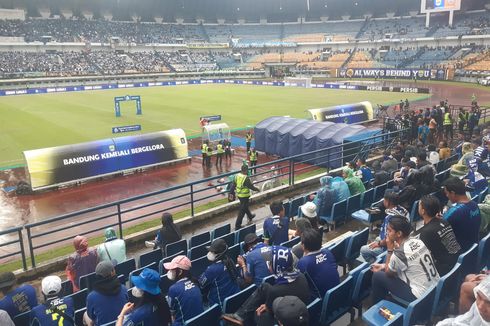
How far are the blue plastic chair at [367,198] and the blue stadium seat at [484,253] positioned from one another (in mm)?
4216

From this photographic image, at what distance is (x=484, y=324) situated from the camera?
3385 millimetres

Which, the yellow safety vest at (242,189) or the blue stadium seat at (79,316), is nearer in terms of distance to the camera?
the blue stadium seat at (79,316)

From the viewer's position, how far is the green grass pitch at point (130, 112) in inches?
1167

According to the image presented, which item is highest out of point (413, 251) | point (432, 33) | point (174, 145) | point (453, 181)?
point (432, 33)

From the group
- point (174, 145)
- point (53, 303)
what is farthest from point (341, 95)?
point (53, 303)

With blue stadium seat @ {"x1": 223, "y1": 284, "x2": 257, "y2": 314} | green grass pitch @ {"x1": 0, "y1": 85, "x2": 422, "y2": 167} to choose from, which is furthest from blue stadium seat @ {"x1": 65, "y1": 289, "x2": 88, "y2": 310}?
green grass pitch @ {"x1": 0, "y1": 85, "x2": 422, "y2": 167}

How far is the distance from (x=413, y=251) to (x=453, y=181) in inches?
87.5

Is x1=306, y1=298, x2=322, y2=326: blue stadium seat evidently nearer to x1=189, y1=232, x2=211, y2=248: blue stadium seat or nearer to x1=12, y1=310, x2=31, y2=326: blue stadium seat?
x1=12, y1=310, x2=31, y2=326: blue stadium seat

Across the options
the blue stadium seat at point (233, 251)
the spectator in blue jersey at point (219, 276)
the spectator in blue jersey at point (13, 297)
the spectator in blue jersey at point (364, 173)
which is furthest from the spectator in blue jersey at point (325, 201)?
the spectator in blue jersey at point (13, 297)

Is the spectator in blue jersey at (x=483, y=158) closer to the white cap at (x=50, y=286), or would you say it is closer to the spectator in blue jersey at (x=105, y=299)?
the spectator in blue jersey at (x=105, y=299)

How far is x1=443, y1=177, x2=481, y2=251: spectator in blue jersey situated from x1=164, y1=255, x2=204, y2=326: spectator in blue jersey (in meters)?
4.27

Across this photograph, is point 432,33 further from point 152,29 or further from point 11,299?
point 11,299

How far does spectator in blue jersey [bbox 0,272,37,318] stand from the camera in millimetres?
5824

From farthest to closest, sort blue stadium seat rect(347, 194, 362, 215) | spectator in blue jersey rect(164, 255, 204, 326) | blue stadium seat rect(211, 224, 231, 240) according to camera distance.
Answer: blue stadium seat rect(347, 194, 362, 215) < blue stadium seat rect(211, 224, 231, 240) < spectator in blue jersey rect(164, 255, 204, 326)
